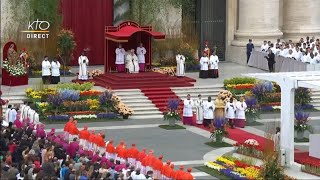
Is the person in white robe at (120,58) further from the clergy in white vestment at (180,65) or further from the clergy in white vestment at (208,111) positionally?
the clergy in white vestment at (208,111)

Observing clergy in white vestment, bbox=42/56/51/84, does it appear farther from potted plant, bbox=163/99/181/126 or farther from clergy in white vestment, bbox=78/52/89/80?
potted plant, bbox=163/99/181/126

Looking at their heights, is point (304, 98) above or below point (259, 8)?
below

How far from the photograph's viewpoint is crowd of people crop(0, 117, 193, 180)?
27.2m

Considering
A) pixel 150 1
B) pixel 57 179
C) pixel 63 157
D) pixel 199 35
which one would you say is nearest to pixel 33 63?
pixel 150 1

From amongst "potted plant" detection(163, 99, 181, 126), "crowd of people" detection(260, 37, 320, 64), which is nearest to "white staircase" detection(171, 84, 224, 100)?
→ "potted plant" detection(163, 99, 181, 126)

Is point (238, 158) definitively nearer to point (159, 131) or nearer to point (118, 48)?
point (159, 131)

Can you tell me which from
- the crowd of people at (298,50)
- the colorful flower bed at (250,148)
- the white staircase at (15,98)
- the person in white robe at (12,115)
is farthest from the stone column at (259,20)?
the person in white robe at (12,115)

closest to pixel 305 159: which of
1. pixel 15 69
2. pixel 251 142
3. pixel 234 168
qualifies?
pixel 251 142

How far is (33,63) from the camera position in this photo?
174 ft

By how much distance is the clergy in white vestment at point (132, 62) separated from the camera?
164ft

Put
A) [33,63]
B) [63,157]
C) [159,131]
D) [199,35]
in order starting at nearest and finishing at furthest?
[63,157] < [159,131] < [33,63] < [199,35]

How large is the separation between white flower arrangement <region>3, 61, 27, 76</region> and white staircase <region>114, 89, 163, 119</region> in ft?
16.2

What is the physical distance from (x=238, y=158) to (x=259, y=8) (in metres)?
24.0

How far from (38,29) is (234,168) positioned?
2468 cm
